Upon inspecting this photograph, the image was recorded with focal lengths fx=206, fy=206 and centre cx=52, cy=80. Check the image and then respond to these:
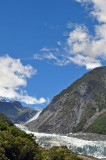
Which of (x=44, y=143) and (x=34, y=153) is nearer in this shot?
(x=34, y=153)

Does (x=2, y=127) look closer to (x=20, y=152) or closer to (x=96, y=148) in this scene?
(x=20, y=152)

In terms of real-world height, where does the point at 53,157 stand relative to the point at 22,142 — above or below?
below

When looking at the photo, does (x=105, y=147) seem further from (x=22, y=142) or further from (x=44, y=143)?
(x=22, y=142)

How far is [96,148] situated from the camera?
118312 millimetres

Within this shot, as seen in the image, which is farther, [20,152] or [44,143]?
[44,143]

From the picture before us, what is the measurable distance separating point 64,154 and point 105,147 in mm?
86803

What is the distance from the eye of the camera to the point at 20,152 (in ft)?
115

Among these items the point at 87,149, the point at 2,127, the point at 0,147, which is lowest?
the point at 87,149

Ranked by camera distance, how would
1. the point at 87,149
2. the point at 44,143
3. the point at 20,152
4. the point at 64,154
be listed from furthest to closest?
the point at 44,143
the point at 87,149
the point at 64,154
the point at 20,152

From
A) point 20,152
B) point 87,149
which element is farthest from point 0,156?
point 87,149

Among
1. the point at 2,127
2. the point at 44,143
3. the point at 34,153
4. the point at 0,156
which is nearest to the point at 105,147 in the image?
the point at 44,143

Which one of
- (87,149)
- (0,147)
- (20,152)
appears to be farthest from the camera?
(87,149)

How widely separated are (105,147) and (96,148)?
657cm

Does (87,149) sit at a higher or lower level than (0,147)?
lower
